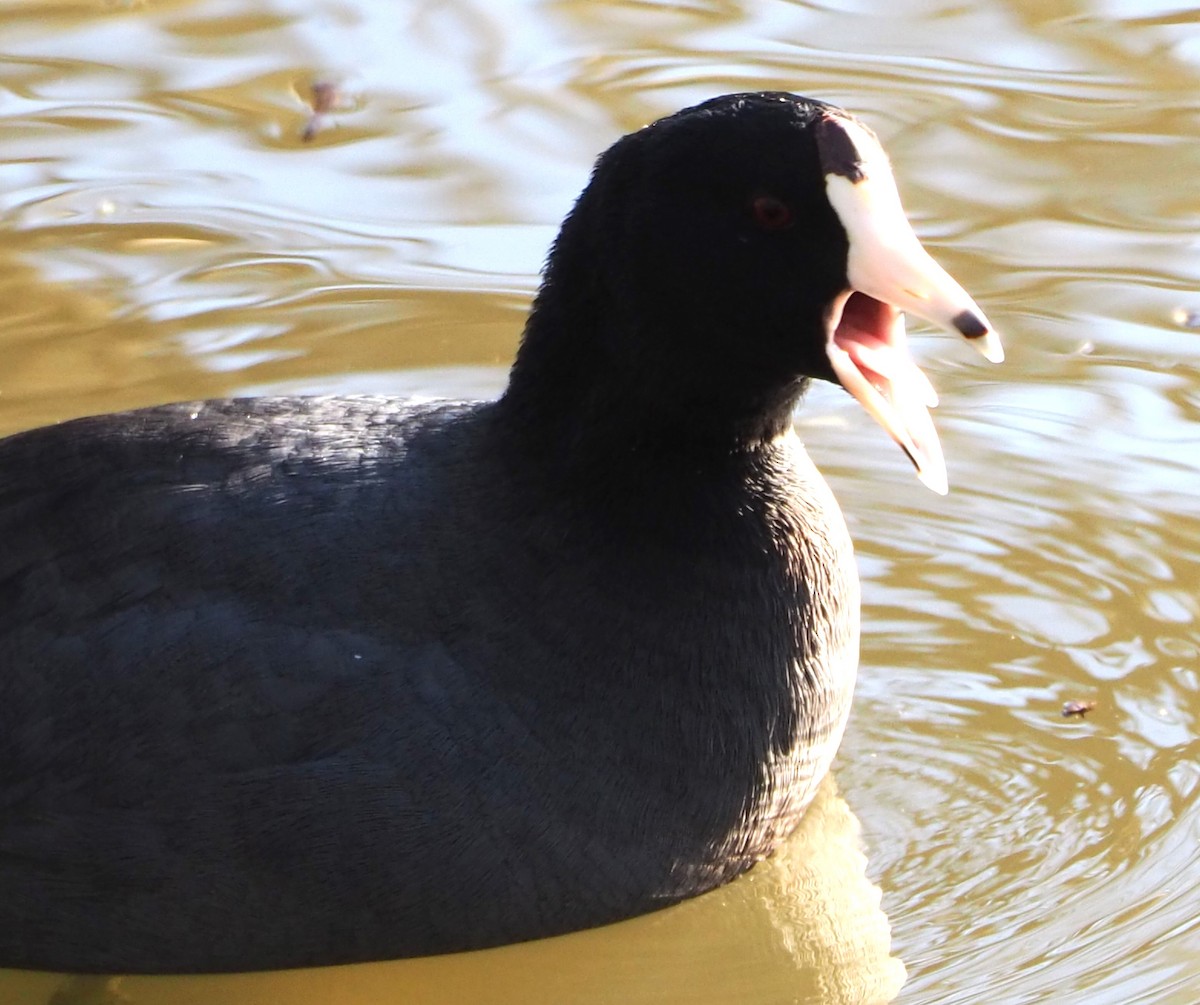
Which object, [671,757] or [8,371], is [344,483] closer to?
[671,757]

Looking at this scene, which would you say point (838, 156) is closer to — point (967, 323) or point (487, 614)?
point (967, 323)

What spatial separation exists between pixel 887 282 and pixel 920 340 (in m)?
2.30

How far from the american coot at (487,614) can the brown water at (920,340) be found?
259 millimetres

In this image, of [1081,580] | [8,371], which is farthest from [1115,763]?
[8,371]

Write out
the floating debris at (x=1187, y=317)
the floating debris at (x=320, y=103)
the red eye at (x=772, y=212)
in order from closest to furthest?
the red eye at (x=772, y=212), the floating debris at (x=1187, y=317), the floating debris at (x=320, y=103)

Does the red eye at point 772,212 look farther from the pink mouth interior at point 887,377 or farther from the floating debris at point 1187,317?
the floating debris at point 1187,317

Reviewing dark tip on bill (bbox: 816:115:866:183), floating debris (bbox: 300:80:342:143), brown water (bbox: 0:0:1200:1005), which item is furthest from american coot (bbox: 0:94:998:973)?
floating debris (bbox: 300:80:342:143)

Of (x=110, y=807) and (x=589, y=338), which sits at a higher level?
(x=589, y=338)

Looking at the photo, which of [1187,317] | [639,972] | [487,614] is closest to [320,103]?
[1187,317]

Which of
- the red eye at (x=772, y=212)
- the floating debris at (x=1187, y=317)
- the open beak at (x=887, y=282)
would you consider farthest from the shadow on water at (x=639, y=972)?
the floating debris at (x=1187, y=317)

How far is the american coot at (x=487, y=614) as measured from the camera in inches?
151

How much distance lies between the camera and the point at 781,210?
385 cm

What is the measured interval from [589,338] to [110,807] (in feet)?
3.82

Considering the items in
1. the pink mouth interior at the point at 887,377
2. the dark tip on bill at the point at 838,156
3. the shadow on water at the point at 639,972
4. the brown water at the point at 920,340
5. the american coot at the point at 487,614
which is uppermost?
the dark tip on bill at the point at 838,156
